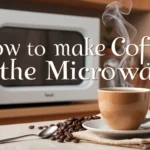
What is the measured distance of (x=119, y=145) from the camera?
0.49 metres

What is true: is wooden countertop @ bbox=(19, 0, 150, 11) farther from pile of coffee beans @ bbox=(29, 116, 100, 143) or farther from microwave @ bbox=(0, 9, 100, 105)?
pile of coffee beans @ bbox=(29, 116, 100, 143)

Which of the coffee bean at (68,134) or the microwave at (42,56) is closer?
the coffee bean at (68,134)

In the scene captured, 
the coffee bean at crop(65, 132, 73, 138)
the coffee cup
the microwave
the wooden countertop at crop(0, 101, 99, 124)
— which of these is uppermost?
the microwave

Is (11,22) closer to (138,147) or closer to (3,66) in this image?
(3,66)

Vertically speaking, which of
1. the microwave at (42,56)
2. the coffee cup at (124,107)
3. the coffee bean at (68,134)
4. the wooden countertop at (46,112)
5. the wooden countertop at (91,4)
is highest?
the wooden countertop at (91,4)

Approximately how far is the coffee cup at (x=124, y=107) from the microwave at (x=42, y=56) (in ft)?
3.09

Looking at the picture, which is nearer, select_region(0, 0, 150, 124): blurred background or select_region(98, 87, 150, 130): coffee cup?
select_region(98, 87, 150, 130): coffee cup

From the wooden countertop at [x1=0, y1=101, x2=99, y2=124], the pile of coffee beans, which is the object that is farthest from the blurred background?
the pile of coffee beans

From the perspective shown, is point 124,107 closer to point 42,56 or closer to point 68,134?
point 68,134

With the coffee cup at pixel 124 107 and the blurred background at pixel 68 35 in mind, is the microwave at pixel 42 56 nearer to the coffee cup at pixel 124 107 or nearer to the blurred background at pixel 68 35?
the blurred background at pixel 68 35

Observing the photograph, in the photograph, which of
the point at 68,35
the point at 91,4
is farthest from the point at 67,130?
the point at 91,4

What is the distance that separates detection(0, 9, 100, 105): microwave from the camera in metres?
1.47

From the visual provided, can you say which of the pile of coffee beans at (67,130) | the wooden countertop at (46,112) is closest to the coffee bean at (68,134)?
the pile of coffee beans at (67,130)

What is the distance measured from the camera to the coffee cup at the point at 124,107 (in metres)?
0.53
